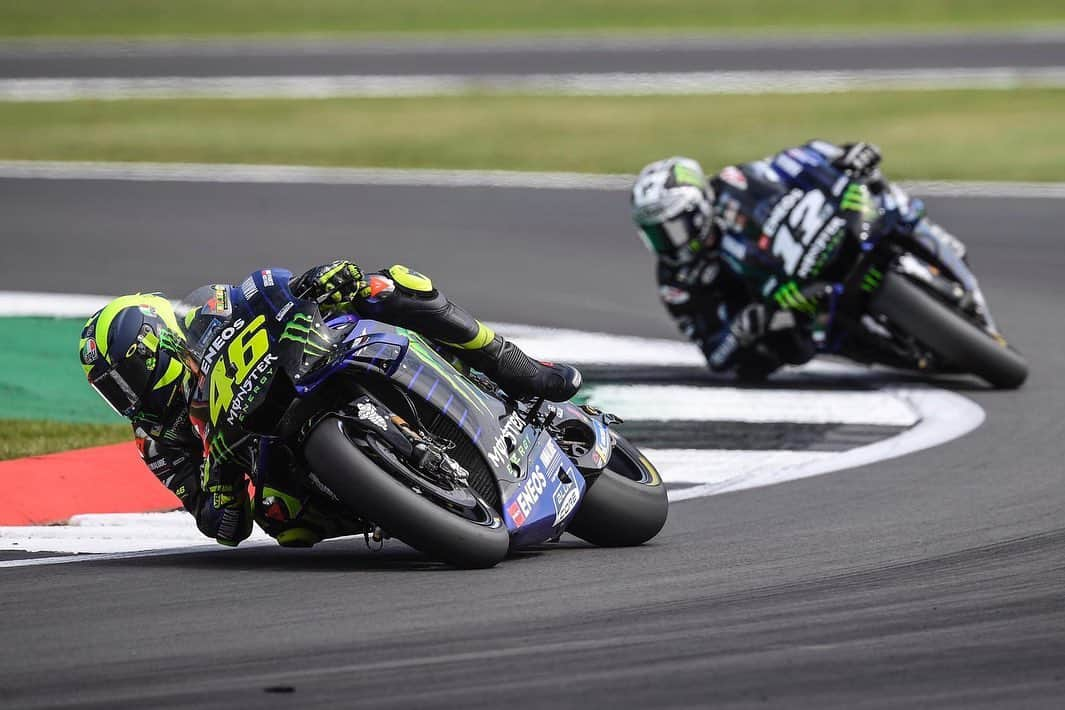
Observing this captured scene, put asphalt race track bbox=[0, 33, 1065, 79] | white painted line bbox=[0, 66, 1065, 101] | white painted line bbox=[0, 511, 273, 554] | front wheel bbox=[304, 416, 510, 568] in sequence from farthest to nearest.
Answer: asphalt race track bbox=[0, 33, 1065, 79] → white painted line bbox=[0, 66, 1065, 101] → white painted line bbox=[0, 511, 273, 554] → front wheel bbox=[304, 416, 510, 568]

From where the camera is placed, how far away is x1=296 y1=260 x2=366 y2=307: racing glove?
652cm

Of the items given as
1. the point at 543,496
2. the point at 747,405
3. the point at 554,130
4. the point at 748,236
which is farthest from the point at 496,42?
the point at 543,496

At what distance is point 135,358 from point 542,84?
18.9 meters

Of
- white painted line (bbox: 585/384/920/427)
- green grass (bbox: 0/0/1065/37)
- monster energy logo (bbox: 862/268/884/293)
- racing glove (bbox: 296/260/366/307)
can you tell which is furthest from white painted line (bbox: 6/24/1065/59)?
racing glove (bbox: 296/260/366/307)

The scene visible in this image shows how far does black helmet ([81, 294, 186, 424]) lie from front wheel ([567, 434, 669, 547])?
1.66m

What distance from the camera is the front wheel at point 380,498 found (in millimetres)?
6188

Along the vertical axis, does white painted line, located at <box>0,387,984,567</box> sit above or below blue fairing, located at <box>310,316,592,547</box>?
below

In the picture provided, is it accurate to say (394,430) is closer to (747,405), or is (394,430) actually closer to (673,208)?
(747,405)

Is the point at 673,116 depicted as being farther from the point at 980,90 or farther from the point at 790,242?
the point at 790,242

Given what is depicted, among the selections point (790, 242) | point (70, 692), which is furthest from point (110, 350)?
point (790, 242)

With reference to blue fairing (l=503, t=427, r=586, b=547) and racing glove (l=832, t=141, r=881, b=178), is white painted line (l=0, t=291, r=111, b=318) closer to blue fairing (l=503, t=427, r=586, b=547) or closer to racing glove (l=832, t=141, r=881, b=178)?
racing glove (l=832, t=141, r=881, b=178)

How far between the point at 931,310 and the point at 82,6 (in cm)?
2830

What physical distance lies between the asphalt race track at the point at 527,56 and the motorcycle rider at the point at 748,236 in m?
15.3

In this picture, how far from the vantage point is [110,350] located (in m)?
6.96
